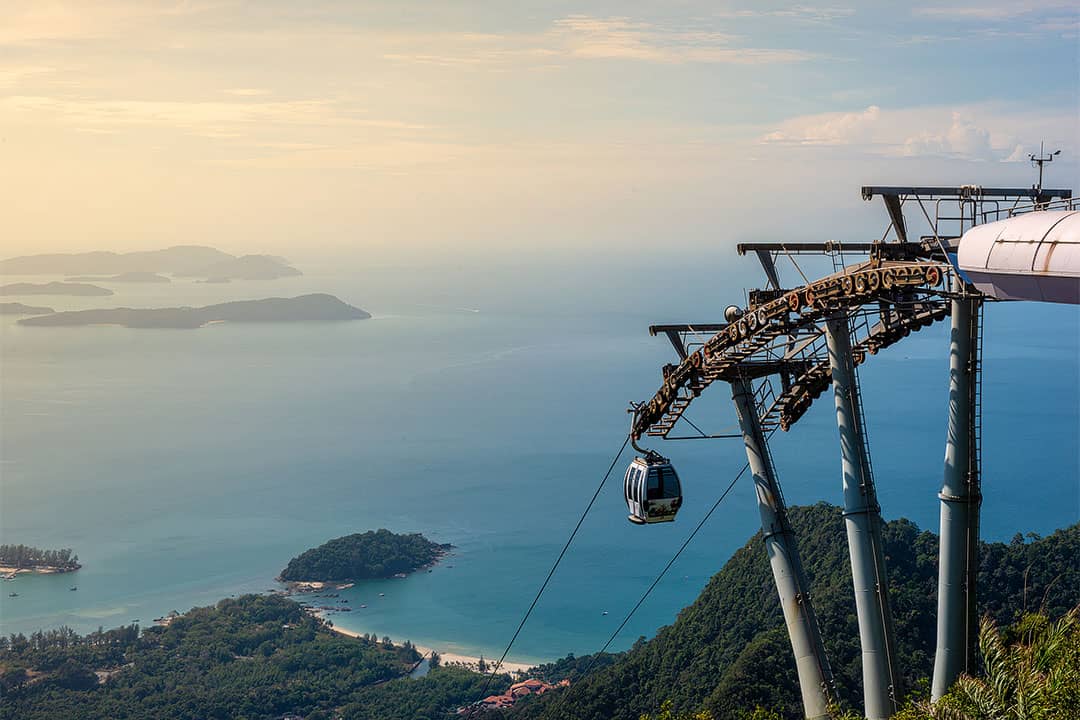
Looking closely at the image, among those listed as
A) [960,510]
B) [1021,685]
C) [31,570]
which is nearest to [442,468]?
[31,570]

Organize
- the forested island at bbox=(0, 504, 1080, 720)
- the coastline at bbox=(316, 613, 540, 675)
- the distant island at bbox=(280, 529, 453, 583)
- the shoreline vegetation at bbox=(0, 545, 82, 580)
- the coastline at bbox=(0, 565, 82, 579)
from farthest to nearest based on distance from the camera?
the shoreline vegetation at bbox=(0, 545, 82, 580)
the coastline at bbox=(0, 565, 82, 579)
the distant island at bbox=(280, 529, 453, 583)
the coastline at bbox=(316, 613, 540, 675)
the forested island at bbox=(0, 504, 1080, 720)

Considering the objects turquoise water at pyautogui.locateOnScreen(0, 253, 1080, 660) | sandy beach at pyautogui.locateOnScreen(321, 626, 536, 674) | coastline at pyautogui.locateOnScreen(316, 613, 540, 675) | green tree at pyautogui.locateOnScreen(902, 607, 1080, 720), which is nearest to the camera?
green tree at pyautogui.locateOnScreen(902, 607, 1080, 720)

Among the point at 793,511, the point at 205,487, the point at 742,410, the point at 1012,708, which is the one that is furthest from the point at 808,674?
the point at 205,487

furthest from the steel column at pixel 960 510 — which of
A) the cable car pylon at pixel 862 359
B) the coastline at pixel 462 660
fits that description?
the coastline at pixel 462 660

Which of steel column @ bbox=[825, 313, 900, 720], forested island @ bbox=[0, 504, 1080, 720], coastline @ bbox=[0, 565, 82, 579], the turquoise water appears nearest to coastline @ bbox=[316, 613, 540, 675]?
the turquoise water

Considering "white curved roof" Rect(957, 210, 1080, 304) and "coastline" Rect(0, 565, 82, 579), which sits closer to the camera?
"white curved roof" Rect(957, 210, 1080, 304)

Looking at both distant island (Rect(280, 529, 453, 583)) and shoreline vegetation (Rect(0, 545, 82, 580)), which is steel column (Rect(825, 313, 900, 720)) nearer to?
distant island (Rect(280, 529, 453, 583))

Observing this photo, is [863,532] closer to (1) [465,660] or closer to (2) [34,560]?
(1) [465,660]

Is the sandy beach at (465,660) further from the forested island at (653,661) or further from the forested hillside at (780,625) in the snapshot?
the forested hillside at (780,625)
